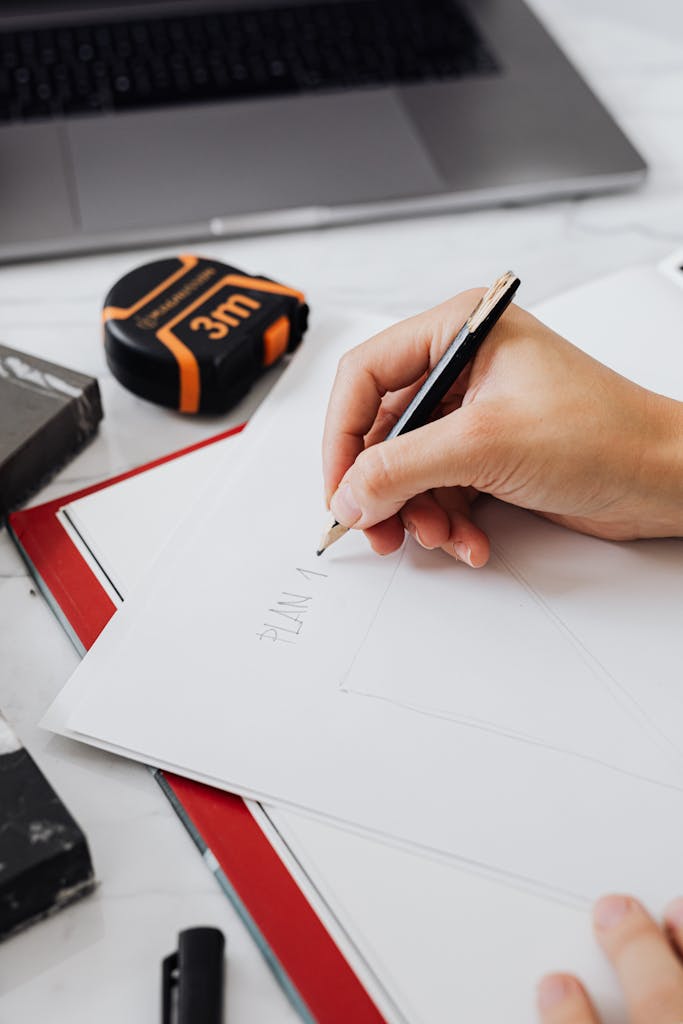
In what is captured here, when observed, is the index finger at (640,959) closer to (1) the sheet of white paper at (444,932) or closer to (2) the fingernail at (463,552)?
(1) the sheet of white paper at (444,932)

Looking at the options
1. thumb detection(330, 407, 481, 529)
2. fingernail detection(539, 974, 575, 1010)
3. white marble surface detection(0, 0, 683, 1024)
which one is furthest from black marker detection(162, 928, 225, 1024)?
thumb detection(330, 407, 481, 529)

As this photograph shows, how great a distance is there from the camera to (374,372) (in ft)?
1.94

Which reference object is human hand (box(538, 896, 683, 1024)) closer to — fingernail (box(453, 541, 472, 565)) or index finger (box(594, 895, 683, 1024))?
index finger (box(594, 895, 683, 1024))

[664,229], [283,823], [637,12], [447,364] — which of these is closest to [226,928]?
[283,823]

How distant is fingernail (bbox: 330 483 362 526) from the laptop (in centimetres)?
35

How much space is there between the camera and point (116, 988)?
411 millimetres

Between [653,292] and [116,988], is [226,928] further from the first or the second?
[653,292]

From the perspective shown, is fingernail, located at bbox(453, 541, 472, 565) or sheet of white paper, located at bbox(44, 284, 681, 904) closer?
sheet of white paper, located at bbox(44, 284, 681, 904)

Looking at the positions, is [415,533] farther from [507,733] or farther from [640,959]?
[640,959]

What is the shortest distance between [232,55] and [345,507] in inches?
23.7

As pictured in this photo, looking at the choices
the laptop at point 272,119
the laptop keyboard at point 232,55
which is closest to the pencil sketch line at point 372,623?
the laptop at point 272,119

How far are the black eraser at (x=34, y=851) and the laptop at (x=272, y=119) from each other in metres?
0.49

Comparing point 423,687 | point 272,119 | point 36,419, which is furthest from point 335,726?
point 272,119

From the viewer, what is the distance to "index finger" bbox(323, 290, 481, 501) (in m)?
0.58
